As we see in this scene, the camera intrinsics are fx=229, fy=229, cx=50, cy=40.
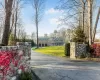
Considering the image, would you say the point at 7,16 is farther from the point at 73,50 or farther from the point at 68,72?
the point at 73,50

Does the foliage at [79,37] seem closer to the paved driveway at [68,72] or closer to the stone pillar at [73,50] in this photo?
the stone pillar at [73,50]

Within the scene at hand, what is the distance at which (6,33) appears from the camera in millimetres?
14242

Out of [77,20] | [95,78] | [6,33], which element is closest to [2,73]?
[95,78]

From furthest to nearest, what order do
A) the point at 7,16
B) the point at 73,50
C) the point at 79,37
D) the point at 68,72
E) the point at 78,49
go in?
the point at 79,37 < the point at 73,50 < the point at 78,49 < the point at 7,16 < the point at 68,72

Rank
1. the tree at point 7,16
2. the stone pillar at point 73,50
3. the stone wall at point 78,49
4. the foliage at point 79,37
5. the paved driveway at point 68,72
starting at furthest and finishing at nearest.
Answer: the foliage at point 79,37, the stone pillar at point 73,50, the stone wall at point 78,49, the tree at point 7,16, the paved driveway at point 68,72

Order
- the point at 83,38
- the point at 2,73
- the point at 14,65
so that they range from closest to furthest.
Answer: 1. the point at 2,73
2. the point at 14,65
3. the point at 83,38

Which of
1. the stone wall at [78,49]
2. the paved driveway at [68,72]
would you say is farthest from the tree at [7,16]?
the stone wall at [78,49]

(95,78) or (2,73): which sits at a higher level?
(2,73)

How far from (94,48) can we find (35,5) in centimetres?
3549

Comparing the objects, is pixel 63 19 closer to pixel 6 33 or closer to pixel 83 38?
pixel 83 38

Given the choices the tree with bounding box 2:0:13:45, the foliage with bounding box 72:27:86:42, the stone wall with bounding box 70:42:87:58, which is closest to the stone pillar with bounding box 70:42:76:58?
the stone wall with bounding box 70:42:87:58

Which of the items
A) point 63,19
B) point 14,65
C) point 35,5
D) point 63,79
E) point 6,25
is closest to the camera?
point 14,65

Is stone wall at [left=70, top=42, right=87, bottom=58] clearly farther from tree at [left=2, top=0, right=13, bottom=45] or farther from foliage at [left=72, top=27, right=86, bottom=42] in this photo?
tree at [left=2, top=0, right=13, bottom=45]

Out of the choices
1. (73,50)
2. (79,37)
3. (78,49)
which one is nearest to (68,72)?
(78,49)
